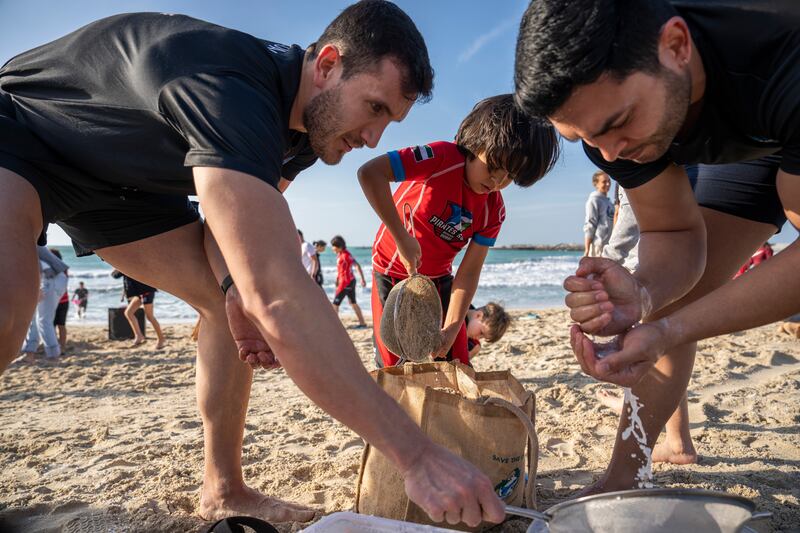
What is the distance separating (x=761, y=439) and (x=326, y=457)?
215 cm

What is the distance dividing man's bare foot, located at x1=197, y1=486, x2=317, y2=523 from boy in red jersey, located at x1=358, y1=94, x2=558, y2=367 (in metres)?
1.08

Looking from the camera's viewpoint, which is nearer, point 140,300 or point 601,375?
point 601,375

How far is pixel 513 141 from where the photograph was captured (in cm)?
254

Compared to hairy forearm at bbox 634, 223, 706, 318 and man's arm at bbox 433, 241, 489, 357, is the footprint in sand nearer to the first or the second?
man's arm at bbox 433, 241, 489, 357

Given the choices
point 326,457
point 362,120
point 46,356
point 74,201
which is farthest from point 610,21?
point 46,356

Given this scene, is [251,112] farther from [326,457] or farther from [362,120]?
[326,457]

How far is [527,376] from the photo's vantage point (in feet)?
14.0

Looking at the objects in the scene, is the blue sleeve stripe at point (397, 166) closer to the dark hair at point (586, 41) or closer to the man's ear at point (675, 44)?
the dark hair at point (586, 41)

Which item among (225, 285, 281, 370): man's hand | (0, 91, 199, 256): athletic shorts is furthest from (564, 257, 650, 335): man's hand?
(0, 91, 199, 256): athletic shorts

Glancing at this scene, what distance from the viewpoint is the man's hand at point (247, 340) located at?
5.12 feet

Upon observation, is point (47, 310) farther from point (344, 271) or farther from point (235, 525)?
point (235, 525)

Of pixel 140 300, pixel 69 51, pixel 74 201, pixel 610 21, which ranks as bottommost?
pixel 140 300

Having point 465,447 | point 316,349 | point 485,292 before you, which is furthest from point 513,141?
point 485,292

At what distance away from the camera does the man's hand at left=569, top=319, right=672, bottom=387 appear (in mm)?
1423
